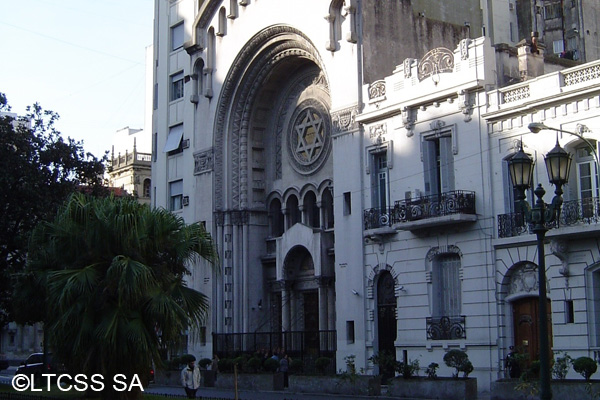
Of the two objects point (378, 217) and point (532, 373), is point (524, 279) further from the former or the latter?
point (378, 217)

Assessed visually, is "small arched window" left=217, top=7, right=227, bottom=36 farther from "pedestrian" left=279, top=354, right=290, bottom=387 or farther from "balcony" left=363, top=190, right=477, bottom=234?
"pedestrian" left=279, top=354, right=290, bottom=387

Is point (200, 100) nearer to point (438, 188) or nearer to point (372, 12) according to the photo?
point (372, 12)

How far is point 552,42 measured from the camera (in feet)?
206

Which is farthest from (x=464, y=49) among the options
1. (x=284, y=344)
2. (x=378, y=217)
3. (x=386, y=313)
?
(x=284, y=344)

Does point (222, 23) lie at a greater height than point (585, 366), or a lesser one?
greater

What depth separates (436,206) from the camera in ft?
103

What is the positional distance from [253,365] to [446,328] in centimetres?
856

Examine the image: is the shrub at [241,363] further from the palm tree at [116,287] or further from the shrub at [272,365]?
the palm tree at [116,287]

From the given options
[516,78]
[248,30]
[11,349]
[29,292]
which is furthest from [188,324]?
[11,349]

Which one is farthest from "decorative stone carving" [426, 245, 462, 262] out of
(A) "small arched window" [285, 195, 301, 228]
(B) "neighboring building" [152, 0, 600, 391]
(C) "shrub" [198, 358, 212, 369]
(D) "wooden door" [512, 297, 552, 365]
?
(A) "small arched window" [285, 195, 301, 228]

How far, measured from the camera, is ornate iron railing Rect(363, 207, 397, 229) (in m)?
34.0

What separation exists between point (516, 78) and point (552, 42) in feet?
110

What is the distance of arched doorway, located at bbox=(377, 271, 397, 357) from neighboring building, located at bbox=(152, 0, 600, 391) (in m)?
0.06

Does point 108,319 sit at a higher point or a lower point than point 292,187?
lower
